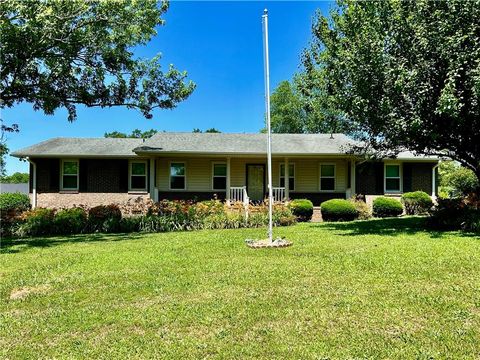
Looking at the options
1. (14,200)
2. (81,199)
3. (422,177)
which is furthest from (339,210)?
(14,200)

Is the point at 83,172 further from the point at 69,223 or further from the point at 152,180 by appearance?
the point at 69,223

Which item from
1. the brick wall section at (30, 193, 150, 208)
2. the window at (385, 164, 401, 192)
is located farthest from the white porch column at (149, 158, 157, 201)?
the window at (385, 164, 401, 192)

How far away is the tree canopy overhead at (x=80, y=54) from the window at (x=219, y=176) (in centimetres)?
386

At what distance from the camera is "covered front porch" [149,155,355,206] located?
1862cm

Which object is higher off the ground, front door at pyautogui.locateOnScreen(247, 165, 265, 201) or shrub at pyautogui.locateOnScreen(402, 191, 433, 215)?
front door at pyautogui.locateOnScreen(247, 165, 265, 201)

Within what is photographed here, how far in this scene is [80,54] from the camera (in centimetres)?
1415

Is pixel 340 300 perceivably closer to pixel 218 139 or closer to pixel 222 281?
pixel 222 281

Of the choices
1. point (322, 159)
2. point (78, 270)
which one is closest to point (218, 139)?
point (322, 159)

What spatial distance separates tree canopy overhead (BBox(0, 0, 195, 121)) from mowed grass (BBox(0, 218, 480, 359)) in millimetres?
6923

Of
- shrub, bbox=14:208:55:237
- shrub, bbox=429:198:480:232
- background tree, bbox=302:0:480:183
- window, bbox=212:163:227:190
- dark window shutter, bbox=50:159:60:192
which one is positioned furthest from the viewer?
dark window shutter, bbox=50:159:60:192

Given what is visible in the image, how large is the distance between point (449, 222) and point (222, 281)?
8961 mm

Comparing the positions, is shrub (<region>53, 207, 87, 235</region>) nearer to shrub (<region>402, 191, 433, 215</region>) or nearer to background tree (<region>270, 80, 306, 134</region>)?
shrub (<region>402, 191, 433, 215</region>)

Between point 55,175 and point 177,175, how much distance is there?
6.26 metres

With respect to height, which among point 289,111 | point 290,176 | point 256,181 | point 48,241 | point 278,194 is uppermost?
point 289,111
